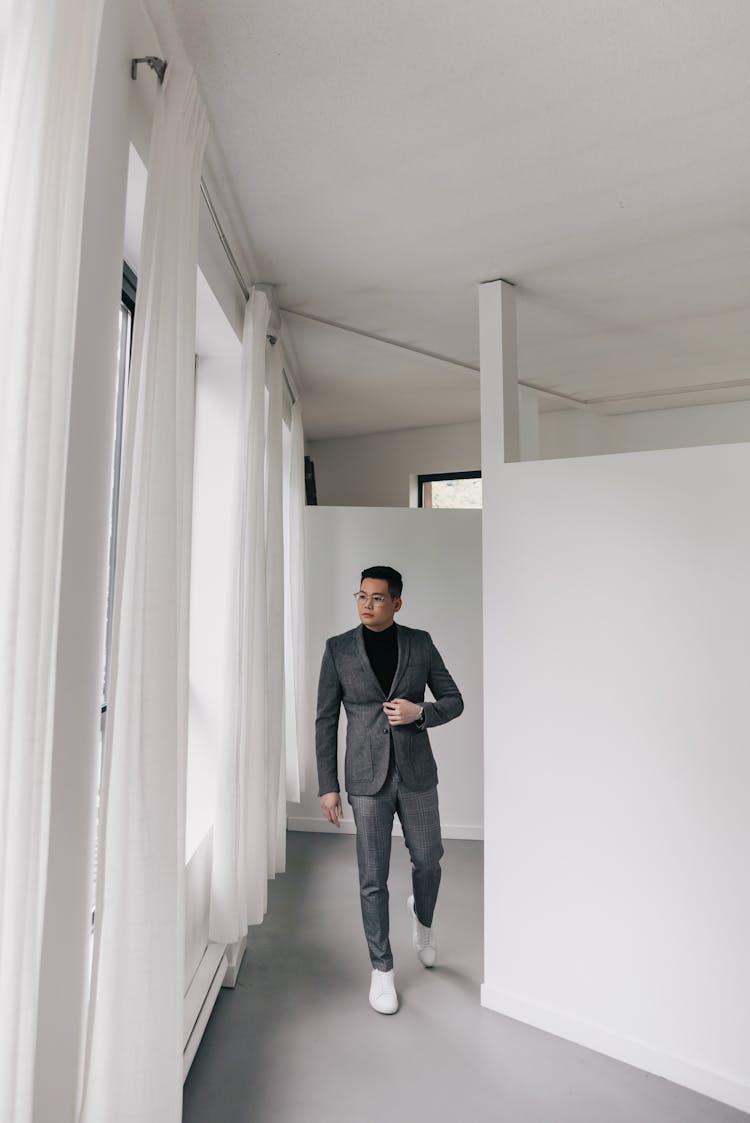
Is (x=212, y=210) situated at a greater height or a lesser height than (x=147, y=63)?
greater

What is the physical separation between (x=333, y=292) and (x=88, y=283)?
1.99 meters

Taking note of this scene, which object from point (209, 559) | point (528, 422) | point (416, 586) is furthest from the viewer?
point (528, 422)

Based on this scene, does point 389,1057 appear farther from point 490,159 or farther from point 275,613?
point 490,159

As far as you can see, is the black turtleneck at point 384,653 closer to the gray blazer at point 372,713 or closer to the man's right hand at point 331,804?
the gray blazer at point 372,713

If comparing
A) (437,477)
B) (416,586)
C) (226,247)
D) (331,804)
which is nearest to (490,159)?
(226,247)

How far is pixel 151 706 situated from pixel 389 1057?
1.54 m

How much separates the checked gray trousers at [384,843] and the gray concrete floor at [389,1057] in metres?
0.23

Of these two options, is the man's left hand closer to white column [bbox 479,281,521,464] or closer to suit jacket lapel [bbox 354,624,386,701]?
suit jacket lapel [bbox 354,624,386,701]

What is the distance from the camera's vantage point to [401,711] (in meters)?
2.29

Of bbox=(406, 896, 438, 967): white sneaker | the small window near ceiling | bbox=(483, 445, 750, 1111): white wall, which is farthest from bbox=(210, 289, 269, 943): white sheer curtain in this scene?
the small window near ceiling

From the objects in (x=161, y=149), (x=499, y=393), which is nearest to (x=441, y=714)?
(x=499, y=393)

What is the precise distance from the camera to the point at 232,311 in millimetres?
2461

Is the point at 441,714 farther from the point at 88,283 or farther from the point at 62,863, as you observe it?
the point at 88,283

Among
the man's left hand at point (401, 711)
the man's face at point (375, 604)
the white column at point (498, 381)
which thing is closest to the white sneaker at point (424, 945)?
the man's left hand at point (401, 711)
